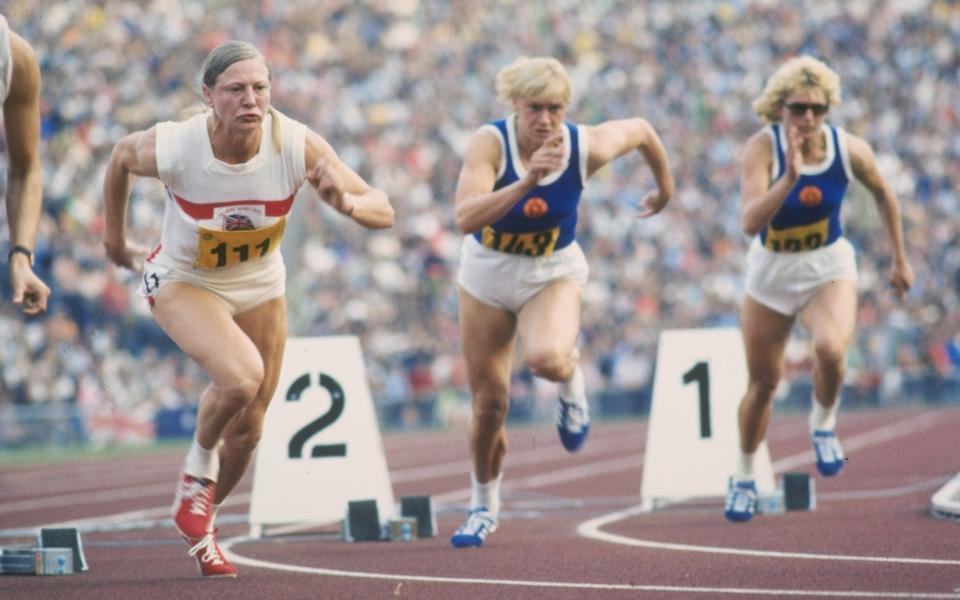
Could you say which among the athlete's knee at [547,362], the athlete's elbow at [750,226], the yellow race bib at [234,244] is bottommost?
the athlete's knee at [547,362]

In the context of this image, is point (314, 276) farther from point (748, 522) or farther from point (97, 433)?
point (748, 522)

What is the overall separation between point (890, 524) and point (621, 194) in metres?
21.6

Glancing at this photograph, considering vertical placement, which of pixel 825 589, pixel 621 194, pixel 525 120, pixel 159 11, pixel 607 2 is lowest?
pixel 825 589

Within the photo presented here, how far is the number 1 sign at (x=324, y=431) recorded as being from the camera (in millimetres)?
9672

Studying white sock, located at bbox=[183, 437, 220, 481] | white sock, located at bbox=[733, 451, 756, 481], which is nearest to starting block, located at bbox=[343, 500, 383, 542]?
white sock, located at bbox=[183, 437, 220, 481]

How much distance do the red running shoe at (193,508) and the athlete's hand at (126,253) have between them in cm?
102

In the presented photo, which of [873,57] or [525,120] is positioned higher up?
[873,57]

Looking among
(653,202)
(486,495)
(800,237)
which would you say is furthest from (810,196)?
(486,495)

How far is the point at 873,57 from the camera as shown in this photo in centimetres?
3412

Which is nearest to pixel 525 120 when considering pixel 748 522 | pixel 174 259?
pixel 174 259

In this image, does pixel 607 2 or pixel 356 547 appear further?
pixel 607 2

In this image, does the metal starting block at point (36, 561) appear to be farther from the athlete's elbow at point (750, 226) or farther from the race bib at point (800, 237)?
the race bib at point (800, 237)

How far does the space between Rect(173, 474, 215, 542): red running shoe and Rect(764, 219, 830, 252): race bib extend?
378 centimetres

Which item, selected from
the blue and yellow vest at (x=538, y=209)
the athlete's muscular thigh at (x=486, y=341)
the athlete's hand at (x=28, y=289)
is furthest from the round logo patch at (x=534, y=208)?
the athlete's hand at (x=28, y=289)
